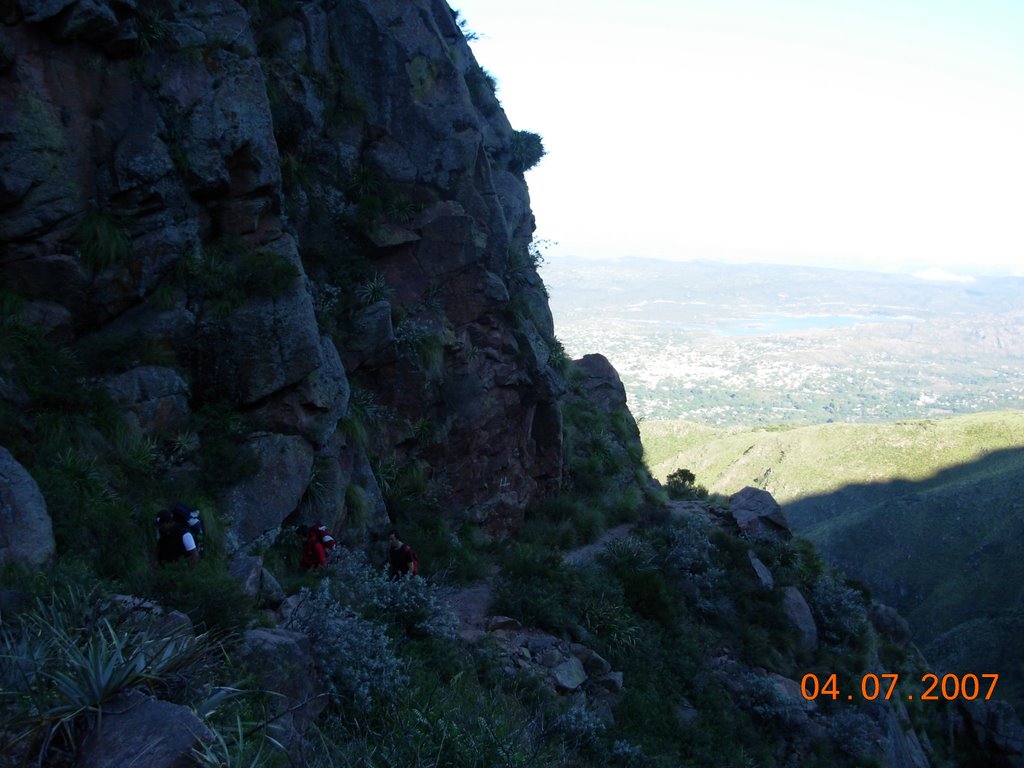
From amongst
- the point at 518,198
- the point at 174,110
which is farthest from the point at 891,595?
the point at 174,110

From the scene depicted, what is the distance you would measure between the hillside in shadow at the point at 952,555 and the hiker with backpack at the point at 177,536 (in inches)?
1108

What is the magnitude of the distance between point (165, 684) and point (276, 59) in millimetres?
10752

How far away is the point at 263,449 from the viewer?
948 cm

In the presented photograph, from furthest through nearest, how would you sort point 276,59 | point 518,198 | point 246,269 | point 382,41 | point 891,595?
point 891,595 → point 518,198 → point 382,41 → point 276,59 → point 246,269

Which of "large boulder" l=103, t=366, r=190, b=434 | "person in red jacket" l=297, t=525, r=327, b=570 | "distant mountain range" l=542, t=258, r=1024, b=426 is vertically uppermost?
"large boulder" l=103, t=366, r=190, b=434

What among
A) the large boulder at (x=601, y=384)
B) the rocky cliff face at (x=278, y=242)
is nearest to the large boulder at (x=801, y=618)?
the rocky cliff face at (x=278, y=242)

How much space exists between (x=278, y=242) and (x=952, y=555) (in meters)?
38.5

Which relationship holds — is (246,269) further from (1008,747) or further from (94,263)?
(1008,747)

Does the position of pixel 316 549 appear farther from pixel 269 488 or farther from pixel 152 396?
pixel 152 396

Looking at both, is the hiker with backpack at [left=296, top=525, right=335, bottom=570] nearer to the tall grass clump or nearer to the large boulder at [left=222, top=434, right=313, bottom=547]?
the large boulder at [left=222, top=434, right=313, bottom=547]

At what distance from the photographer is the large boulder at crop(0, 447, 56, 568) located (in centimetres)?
572

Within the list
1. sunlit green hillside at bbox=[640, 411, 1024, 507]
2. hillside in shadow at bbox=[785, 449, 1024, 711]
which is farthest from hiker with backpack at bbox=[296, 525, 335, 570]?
sunlit green hillside at bbox=[640, 411, 1024, 507]
